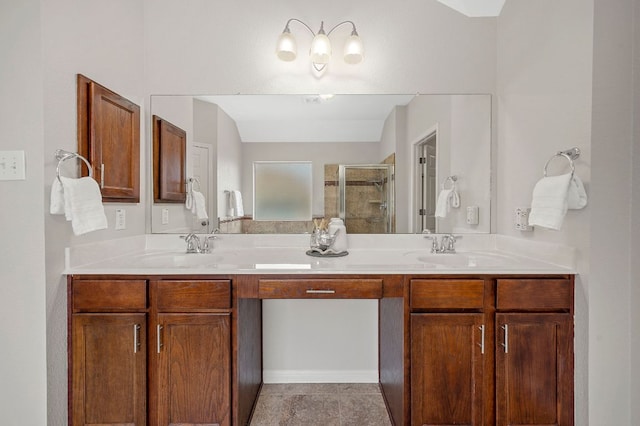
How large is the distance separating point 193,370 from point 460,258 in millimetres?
1432

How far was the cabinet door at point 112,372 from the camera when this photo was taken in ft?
4.71

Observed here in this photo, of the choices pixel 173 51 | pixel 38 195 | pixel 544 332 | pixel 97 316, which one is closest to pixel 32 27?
pixel 38 195

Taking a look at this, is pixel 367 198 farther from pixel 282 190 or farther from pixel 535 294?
pixel 535 294

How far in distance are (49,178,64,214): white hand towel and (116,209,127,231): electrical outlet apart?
0.45m

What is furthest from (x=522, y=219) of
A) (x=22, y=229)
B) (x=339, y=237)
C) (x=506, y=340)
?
(x=22, y=229)

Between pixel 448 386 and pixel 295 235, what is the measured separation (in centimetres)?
Result: 111

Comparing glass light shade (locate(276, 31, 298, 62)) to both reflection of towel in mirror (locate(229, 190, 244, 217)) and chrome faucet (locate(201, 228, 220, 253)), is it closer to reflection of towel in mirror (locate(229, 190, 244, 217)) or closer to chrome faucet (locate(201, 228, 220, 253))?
reflection of towel in mirror (locate(229, 190, 244, 217))

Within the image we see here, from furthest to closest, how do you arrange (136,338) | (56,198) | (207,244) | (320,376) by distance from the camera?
(320,376)
(207,244)
(136,338)
(56,198)

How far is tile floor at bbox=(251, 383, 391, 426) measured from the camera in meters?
1.78

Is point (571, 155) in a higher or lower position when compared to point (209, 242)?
higher

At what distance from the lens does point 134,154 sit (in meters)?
1.91

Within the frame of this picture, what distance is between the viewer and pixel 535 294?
1451 mm

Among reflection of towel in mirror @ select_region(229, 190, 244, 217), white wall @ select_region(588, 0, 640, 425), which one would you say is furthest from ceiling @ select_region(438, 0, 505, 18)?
reflection of towel in mirror @ select_region(229, 190, 244, 217)

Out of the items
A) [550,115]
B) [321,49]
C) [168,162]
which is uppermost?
[321,49]
